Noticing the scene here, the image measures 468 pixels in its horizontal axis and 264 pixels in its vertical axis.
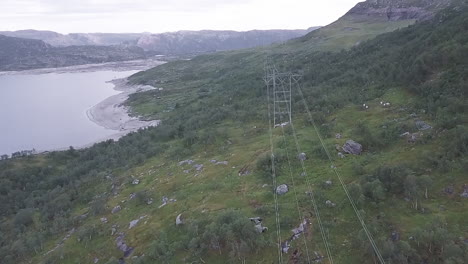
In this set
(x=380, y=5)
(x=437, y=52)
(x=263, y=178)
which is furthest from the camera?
(x=380, y=5)

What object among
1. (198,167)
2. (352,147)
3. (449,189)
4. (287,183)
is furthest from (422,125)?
(198,167)

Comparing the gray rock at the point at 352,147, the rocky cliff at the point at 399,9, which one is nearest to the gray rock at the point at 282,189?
the gray rock at the point at 352,147

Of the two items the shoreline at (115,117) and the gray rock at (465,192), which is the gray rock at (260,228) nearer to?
the gray rock at (465,192)

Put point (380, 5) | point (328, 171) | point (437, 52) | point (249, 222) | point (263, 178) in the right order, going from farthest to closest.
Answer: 1. point (380, 5)
2. point (437, 52)
3. point (263, 178)
4. point (328, 171)
5. point (249, 222)

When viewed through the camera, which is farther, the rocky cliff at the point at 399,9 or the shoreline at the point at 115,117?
the rocky cliff at the point at 399,9

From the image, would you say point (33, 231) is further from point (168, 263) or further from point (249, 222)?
point (249, 222)

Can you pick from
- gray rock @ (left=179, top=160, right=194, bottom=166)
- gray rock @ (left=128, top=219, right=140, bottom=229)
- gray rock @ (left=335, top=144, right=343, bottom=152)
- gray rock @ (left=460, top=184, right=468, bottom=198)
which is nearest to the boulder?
gray rock @ (left=460, top=184, right=468, bottom=198)

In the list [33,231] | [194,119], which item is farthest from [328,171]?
[194,119]
